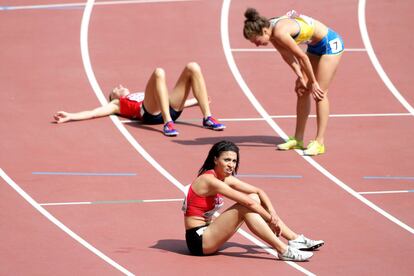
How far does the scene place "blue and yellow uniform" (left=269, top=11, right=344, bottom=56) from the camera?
11680 mm

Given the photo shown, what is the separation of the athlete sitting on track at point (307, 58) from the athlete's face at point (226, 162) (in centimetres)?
264

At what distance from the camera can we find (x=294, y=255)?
8.84 metres

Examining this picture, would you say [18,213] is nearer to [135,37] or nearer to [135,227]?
[135,227]

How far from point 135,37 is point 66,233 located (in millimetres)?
6080

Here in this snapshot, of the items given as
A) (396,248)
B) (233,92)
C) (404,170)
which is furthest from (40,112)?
(396,248)

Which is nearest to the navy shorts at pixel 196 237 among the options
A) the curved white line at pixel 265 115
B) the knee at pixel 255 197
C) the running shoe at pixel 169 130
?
the knee at pixel 255 197

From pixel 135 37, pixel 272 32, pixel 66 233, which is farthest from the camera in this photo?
pixel 135 37

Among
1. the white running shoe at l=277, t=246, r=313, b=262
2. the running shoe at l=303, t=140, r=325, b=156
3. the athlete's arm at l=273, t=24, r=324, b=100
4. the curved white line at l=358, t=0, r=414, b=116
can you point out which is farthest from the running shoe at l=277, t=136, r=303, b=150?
the white running shoe at l=277, t=246, r=313, b=262

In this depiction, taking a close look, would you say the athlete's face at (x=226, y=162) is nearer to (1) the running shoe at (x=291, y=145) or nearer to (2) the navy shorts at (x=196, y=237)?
(2) the navy shorts at (x=196, y=237)

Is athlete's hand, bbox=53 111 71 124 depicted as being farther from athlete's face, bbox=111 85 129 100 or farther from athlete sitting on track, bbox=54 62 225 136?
athlete's face, bbox=111 85 129 100

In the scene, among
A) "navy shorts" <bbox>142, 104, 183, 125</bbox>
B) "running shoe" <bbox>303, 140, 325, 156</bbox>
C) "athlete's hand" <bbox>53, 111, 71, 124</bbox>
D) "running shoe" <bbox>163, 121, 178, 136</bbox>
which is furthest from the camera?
"navy shorts" <bbox>142, 104, 183, 125</bbox>

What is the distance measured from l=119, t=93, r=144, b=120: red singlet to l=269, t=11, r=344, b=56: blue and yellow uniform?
2.20 metres

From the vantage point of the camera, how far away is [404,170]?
11531 mm

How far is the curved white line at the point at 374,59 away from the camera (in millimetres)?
13773
